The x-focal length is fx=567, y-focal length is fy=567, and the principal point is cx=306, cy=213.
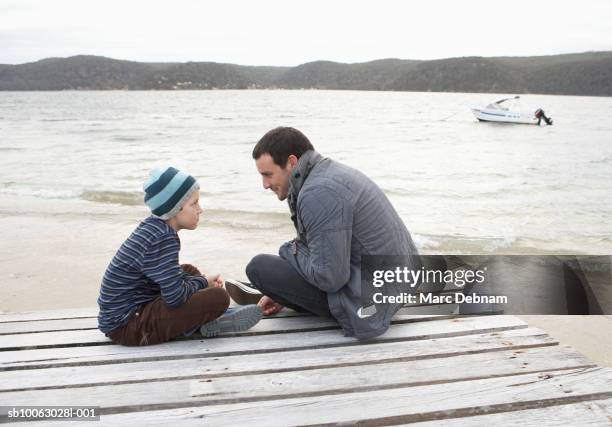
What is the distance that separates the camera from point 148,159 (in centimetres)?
2189

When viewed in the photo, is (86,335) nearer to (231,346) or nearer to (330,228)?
(231,346)

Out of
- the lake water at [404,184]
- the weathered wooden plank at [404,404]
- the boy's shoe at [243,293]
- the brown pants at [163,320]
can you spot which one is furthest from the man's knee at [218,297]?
the lake water at [404,184]

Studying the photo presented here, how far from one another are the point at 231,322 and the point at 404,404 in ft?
3.88

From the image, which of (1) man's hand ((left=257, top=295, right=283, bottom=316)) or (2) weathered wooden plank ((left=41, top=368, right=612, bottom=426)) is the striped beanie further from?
(2) weathered wooden plank ((left=41, top=368, right=612, bottom=426))

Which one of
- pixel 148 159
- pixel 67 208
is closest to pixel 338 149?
pixel 148 159

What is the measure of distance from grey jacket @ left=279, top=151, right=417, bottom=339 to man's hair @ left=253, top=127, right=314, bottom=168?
0.06 m

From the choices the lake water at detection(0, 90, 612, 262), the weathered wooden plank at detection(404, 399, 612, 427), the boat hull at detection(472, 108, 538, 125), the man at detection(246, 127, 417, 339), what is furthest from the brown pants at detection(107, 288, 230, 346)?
the boat hull at detection(472, 108, 538, 125)

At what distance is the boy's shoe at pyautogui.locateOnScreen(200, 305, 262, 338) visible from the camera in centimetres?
318

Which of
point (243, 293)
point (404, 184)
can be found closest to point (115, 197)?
point (404, 184)

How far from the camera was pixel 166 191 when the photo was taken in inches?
117

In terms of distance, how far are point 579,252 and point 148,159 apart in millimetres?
16983

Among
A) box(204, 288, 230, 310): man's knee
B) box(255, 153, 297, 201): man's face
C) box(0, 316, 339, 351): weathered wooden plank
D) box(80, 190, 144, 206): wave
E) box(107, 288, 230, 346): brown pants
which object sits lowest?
box(80, 190, 144, 206): wave

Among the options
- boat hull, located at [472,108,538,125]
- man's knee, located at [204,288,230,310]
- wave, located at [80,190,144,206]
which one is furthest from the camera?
boat hull, located at [472,108,538,125]

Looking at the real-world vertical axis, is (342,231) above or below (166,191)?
below
